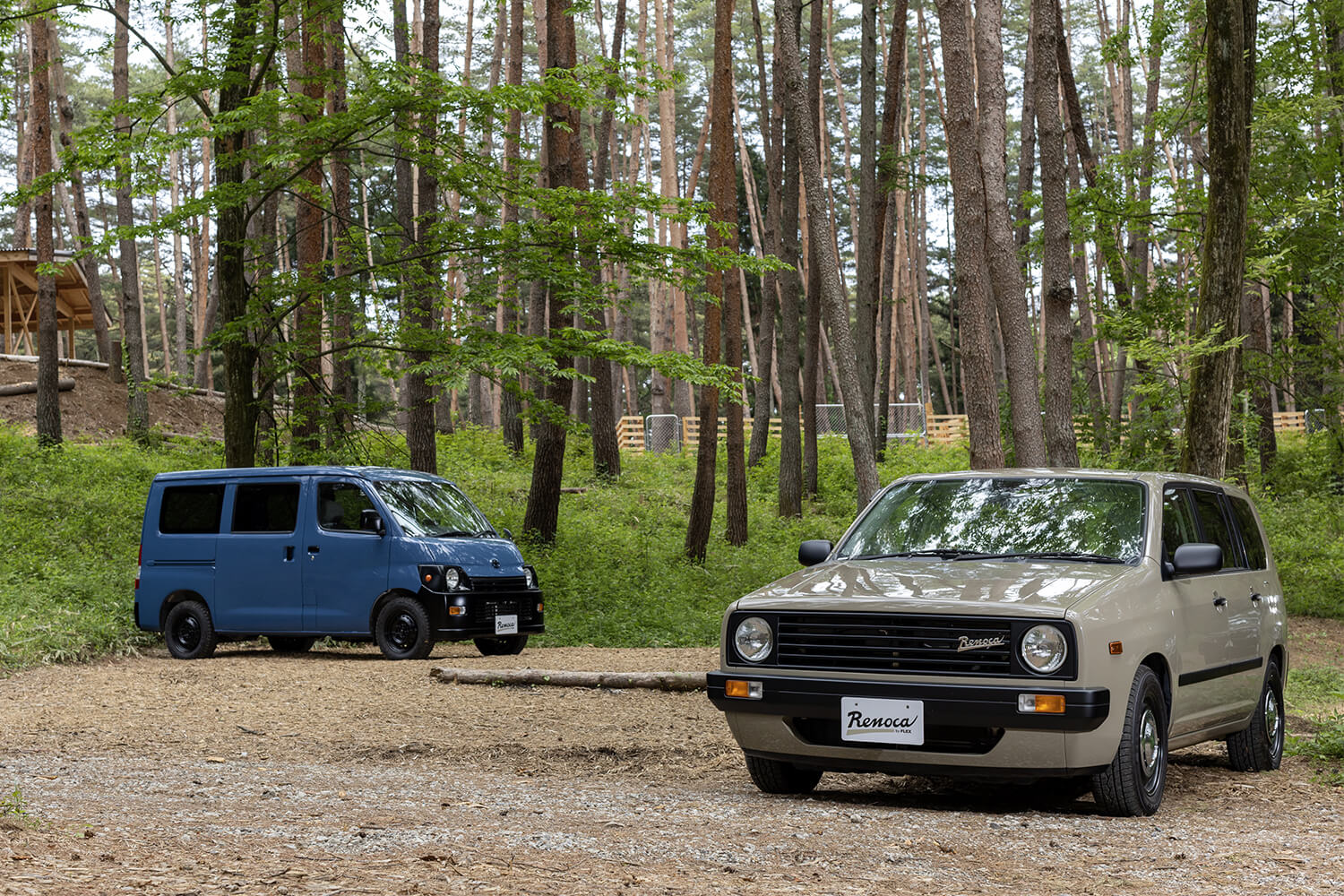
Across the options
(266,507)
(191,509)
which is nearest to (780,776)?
(266,507)

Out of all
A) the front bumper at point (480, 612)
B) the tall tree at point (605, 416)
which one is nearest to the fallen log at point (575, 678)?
the front bumper at point (480, 612)

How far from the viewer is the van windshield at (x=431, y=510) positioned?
13.6 m

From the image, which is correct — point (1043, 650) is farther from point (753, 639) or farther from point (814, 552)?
point (814, 552)

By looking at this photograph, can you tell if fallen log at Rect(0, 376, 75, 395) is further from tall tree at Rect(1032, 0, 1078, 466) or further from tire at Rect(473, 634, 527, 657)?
tall tree at Rect(1032, 0, 1078, 466)

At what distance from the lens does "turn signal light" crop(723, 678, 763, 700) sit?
20.7ft

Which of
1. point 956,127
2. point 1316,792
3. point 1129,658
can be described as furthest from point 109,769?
point 956,127

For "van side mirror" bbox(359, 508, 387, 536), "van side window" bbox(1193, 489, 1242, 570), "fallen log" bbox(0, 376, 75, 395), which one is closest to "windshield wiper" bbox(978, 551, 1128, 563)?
"van side window" bbox(1193, 489, 1242, 570)

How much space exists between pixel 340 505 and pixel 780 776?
8.15m

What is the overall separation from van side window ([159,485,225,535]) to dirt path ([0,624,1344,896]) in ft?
13.3

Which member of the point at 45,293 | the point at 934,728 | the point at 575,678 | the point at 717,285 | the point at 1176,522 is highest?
the point at 45,293

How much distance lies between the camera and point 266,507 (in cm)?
1407

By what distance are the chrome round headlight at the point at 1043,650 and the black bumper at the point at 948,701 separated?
3.0 inches

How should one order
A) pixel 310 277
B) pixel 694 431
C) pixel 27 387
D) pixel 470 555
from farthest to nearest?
pixel 694 431 → pixel 27 387 → pixel 310 277 → pixel 470 555

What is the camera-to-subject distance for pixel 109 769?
298 inches
